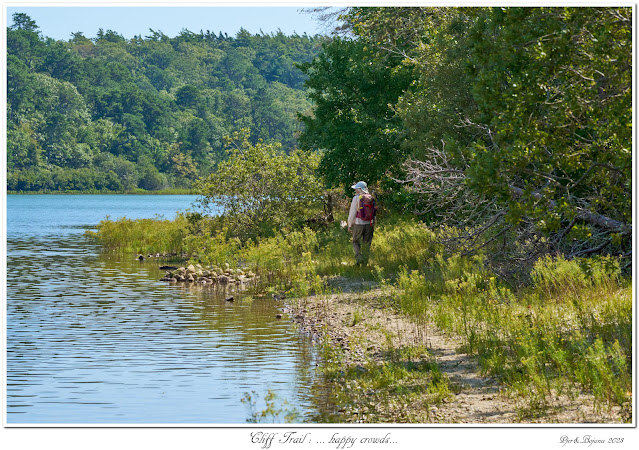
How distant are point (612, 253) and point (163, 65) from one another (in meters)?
160

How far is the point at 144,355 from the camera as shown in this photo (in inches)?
561

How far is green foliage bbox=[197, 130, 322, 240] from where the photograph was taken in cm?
3098

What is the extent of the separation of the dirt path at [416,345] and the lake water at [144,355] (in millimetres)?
637

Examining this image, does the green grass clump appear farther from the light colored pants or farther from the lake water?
the light colored pants

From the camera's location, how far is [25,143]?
105m

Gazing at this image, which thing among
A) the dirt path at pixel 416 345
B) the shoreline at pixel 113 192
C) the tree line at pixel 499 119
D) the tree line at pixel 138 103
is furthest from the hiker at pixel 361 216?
the shoreline at pixel 113 192

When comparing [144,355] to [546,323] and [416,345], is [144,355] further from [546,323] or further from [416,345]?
[546,323]

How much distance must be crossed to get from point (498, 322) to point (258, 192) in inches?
739

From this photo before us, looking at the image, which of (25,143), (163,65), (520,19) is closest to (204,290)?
(520,19)

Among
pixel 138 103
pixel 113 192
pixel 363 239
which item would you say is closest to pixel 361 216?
pixel 363 239

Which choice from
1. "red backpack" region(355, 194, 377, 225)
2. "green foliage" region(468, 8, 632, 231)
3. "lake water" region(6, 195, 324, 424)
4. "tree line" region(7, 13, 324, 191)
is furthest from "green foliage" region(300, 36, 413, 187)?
"tree line" region(7, 13, 324, 191)

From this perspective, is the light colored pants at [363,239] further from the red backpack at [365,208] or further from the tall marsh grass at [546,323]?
the tall marsh grass at [546,323]

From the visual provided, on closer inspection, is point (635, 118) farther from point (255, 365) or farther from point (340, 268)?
point (340, 268)

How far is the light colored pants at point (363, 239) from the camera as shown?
21438 mm
